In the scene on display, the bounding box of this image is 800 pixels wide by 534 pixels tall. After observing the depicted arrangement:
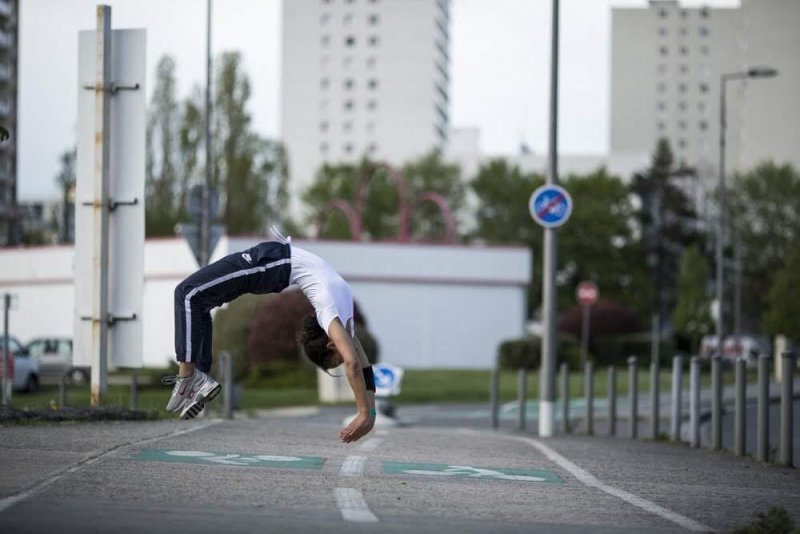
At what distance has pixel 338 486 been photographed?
27.8ft

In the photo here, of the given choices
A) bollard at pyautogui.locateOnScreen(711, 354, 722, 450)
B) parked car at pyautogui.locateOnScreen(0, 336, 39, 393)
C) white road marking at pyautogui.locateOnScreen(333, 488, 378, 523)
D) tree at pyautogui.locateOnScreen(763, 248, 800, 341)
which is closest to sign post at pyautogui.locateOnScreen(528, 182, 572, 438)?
bollard at pyautogui.locateOnScreen(711, 354, 722, 450)

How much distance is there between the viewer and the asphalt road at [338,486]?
6859mm

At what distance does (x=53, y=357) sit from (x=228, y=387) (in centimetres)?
2460

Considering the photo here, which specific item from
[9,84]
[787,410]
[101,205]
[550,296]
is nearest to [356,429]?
[787,410]

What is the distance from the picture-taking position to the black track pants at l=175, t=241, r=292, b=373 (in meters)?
8.93

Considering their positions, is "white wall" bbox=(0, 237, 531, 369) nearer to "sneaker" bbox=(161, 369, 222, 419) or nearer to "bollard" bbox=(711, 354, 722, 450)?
"bollard" bbox=(711, 354, 722, 450)

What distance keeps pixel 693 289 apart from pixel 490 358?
33.1 m

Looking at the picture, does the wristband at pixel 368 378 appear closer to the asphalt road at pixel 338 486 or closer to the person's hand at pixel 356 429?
the person's hand at pixel 356 429

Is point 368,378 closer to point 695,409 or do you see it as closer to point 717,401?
point 717,401

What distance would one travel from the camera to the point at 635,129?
14262 cm

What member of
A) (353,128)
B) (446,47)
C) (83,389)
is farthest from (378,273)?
(446,47)

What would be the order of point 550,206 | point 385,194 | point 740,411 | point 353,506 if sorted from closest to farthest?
point 353,506 < point 740,411 < point 550,206 < point 385,194

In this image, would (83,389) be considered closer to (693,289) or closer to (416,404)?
(416,404)

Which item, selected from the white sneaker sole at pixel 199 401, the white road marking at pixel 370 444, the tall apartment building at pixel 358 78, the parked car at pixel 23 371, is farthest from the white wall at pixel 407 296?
the tall apartment building at pixel 358 78
